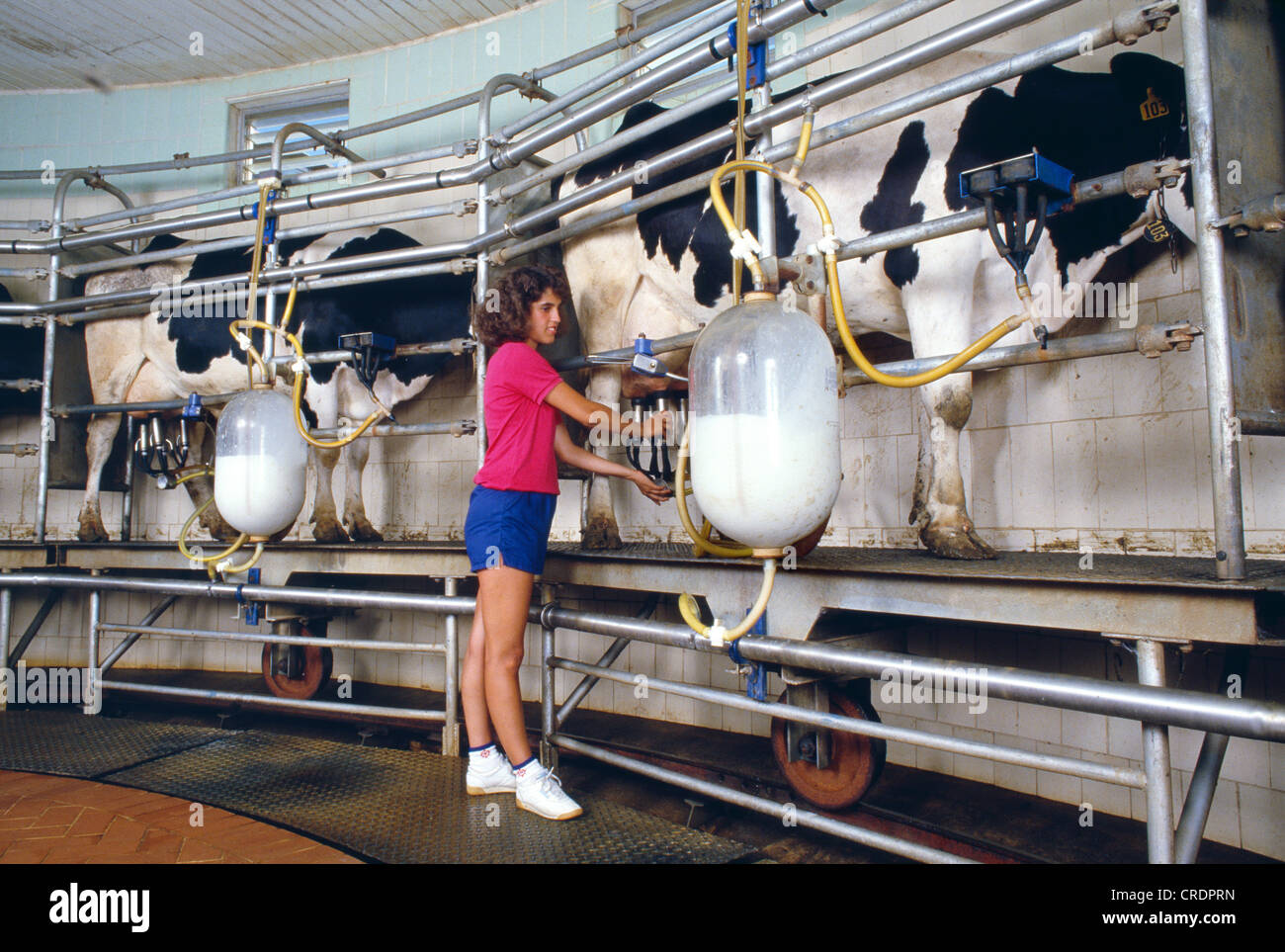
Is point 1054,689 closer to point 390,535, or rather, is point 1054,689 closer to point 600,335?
point 600,335

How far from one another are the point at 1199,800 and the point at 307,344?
438 cm

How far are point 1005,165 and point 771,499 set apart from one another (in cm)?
88

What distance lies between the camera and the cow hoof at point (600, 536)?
3.42 meters

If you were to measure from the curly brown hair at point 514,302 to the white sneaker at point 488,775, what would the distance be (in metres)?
1.39

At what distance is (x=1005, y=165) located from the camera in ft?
5.41

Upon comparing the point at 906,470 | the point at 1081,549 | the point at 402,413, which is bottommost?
the point at 1081,549

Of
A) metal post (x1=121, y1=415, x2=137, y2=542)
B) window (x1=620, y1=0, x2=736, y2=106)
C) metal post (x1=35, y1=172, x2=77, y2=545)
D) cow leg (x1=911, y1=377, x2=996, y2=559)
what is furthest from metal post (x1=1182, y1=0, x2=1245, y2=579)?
metal post (x1=121, y1=415, x2=137, y2=542)

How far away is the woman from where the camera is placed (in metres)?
2.39

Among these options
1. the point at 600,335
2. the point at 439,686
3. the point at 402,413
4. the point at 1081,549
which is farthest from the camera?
the point at 402,413

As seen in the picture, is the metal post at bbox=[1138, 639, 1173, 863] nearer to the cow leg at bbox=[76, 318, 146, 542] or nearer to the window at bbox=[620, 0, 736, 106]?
the window at bbox=[620, 0, 736, 106]

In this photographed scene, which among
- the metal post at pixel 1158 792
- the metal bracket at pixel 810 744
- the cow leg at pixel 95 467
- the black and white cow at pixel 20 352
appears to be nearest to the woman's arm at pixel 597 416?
the metal bracket at pixel 810 744

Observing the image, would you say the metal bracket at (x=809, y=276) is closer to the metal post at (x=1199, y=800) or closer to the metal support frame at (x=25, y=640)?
the metal post at (x=1199, y=800)

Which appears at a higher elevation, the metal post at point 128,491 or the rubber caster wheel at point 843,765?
the metal post at point 128,491
